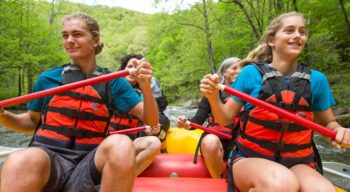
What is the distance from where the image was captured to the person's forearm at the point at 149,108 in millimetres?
1824

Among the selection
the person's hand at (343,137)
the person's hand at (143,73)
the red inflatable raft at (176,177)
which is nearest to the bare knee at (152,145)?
the red inflatable raft at (176,177)

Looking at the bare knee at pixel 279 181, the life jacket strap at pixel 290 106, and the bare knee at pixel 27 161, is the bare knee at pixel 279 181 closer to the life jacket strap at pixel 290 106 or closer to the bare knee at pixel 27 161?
the life jacket strap at pixel 290 106

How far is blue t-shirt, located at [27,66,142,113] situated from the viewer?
6.50 feet

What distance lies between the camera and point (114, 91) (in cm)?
198

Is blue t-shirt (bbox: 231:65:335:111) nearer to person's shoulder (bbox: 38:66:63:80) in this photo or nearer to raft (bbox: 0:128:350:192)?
raft (bbox: 0:128:350:192)

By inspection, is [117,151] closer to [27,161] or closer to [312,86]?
[27,161]

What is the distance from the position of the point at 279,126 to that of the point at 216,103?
379 mm

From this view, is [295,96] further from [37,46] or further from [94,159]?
[37,46]

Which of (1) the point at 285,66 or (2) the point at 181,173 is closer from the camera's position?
(1) the point at 285,66

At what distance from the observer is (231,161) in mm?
1890

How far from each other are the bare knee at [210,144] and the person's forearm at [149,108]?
0.78 m

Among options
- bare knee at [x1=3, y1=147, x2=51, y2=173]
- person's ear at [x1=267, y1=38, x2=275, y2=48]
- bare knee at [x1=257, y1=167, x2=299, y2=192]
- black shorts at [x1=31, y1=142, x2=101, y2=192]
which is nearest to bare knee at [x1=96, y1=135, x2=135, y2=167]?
black shorts at [x1=31, y1=142, x2=101, y2=192]

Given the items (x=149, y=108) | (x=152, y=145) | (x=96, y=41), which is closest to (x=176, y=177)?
(x=152, y=145)

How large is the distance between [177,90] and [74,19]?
58.6ft
